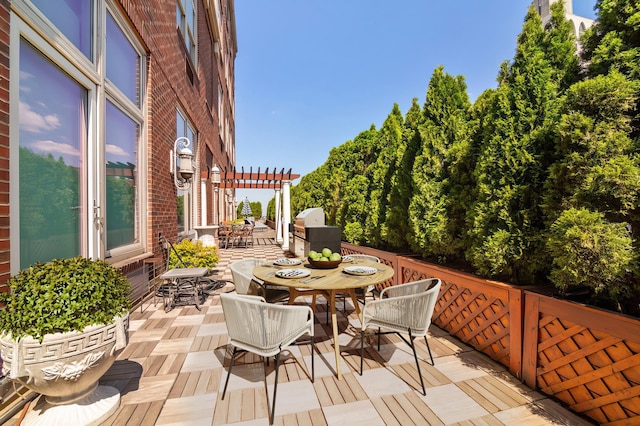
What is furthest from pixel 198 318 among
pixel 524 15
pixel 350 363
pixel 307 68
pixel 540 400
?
pixel 307 68

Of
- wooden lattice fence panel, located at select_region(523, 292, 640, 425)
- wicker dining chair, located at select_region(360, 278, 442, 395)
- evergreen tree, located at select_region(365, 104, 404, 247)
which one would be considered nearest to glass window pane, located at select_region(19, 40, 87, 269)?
wicker dining chair, located at select_region(360, 278, 442, 395)

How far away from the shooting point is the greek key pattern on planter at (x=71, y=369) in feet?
4.97

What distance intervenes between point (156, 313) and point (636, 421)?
15.1 feet

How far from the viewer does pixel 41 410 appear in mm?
1768

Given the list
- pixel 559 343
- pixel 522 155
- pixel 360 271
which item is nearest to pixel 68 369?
pixel 360 271

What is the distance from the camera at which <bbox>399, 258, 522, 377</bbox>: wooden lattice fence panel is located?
2.30 meters

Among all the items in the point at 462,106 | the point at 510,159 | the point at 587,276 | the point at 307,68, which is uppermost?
the point at 307,68

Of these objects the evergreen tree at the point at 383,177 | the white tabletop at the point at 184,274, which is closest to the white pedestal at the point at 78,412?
the white tabletop at the point at 184,274

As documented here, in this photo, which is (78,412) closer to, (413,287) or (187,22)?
(413,287)

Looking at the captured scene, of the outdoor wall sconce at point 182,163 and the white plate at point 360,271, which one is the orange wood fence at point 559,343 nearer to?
the white plate at point 360,271

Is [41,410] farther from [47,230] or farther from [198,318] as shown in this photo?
[198,318]

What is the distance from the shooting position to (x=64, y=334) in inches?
60.0

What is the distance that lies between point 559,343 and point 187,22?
29.9 feet

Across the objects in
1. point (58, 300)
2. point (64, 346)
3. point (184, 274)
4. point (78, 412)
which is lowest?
point (78, 412)
